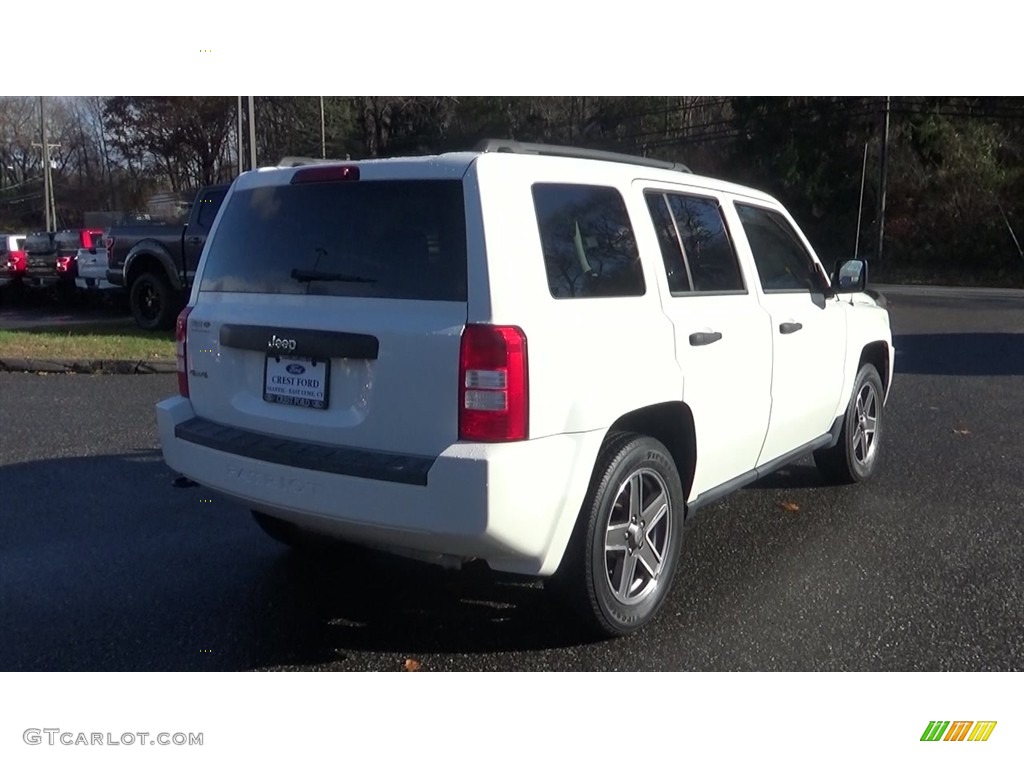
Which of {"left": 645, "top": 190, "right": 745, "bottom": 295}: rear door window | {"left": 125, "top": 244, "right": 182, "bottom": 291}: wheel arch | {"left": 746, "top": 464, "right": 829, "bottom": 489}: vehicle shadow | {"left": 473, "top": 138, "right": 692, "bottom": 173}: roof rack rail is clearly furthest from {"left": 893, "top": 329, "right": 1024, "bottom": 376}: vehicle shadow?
{"left": 125, "top": 244, "right": 182, "bottom": 291}: wheel arch

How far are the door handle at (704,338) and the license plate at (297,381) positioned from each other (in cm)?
155

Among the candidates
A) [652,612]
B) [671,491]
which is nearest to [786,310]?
[671,491]

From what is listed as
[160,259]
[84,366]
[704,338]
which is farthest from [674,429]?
[160,259]

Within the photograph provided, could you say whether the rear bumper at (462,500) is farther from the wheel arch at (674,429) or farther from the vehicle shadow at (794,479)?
the vehicle shadow at (794,479)

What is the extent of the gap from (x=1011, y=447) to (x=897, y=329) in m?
9.36

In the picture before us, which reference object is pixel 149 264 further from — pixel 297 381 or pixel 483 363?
pixel 483 363

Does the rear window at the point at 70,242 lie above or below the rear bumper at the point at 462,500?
above

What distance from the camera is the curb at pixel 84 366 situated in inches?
420

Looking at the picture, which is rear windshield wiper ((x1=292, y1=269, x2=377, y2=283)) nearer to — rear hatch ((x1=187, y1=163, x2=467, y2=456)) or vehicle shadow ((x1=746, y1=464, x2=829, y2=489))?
rear hatch ((x1=187, y1=163, x2=467, y2=456))

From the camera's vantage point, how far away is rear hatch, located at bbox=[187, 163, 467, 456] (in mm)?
3322

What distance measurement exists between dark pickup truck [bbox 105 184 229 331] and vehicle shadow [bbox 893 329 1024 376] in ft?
30.1

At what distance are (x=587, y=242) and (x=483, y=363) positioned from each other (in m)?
0.82

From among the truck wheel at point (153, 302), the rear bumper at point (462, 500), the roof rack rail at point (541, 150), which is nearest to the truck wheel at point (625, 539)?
the rear bumper at point (462, 500)
